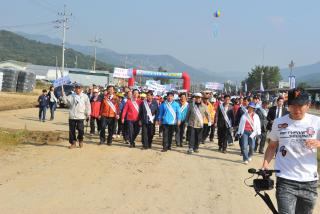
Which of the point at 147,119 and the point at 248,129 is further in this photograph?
the point at 147,119

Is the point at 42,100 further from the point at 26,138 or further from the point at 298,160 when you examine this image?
the point at 298,160

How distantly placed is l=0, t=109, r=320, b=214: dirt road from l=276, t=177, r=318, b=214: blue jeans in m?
2.80

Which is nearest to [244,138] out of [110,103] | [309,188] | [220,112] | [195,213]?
[220,112]

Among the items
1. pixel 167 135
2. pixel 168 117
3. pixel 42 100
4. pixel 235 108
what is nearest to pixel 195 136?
pixel 167 135

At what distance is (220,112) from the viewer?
15.7 metres

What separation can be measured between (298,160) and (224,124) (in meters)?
10.5

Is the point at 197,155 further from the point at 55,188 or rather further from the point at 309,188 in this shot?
the point at 309,188

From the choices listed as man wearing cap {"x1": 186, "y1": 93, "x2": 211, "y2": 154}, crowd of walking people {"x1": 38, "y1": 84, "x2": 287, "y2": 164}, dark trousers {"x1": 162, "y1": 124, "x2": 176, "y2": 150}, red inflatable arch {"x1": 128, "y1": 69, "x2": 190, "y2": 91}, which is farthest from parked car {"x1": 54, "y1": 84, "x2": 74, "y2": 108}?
man wearing cap {"x1": 186, "y1": 93, "x2": 211, "y2": 154}

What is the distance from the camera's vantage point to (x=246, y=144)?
43.3 feet

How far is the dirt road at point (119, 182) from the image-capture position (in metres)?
7.54

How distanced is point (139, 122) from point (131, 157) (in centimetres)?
256

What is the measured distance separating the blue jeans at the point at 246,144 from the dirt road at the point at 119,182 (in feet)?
1.16

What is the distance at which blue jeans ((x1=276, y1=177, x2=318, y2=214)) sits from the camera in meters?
4.91

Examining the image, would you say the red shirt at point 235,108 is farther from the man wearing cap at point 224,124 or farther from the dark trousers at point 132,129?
the dark trousers at point 132,129
